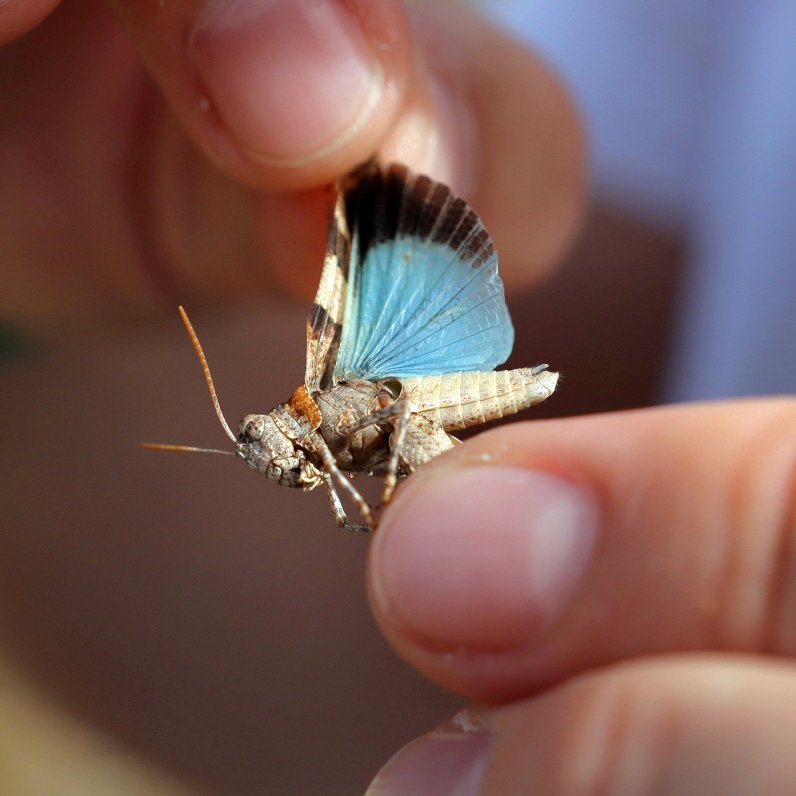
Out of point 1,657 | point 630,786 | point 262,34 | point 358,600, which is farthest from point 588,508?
point 1,657

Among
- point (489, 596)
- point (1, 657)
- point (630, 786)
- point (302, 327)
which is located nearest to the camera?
point (630, 786)

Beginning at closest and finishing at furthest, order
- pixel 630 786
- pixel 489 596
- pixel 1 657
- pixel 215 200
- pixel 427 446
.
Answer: pixel 630 786 < pixel 489 596 < pixel 427 446 < pixel 215 200 < pixel 1 657

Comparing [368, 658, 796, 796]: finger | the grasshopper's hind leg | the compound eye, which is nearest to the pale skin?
[368, 658, 796, 796]: finger

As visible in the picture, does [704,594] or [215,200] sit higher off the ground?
[215,200]

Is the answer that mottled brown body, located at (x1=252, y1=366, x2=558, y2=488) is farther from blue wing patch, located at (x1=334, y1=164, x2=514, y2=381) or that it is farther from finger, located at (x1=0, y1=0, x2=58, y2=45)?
finger, located at (x1=0, y1=0, x2=58, y2=45)

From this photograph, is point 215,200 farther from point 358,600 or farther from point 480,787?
point 480,787

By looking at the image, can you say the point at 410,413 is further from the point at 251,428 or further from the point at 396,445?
the point at 251,428

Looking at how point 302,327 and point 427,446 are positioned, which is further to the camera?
point 302,327
